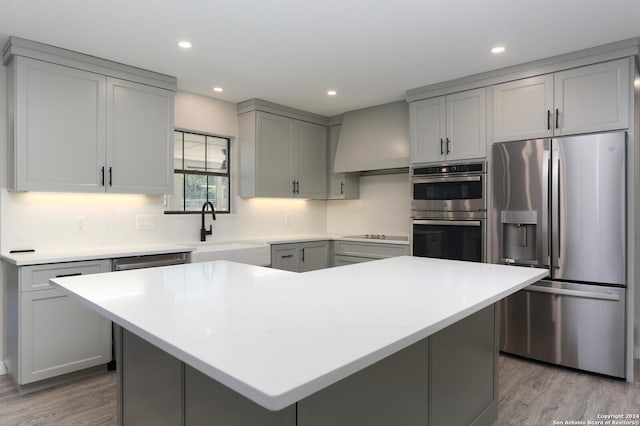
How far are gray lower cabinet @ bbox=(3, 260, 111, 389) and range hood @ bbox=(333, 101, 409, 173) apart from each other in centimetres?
289

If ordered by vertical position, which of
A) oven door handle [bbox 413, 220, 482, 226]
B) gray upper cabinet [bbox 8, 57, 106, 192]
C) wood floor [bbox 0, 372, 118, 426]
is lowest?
wood floor [bbox 0, 372, 118, 426]

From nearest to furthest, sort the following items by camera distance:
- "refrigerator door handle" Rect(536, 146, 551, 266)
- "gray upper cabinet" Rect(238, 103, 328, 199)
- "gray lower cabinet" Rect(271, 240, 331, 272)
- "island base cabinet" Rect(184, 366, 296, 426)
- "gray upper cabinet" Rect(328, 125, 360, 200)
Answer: "island base cabinet" Rect(184, 366, 296, 426) → "refrigerator door handle" Rect(536, 146, 551, 266) → "gray lower cabinet" Rect(271, 240, 331, 272) → "gray upper cabinet" Rect(238, 103, 328, 199) → "gray upper cabinet" Rect(328, 125, 360, 200)

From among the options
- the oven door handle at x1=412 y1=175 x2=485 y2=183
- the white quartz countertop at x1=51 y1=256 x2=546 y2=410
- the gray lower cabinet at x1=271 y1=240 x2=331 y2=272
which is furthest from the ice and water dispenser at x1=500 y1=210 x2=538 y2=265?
the gray lower cabinet at x1=271 y1=240 x2=331 y2=272

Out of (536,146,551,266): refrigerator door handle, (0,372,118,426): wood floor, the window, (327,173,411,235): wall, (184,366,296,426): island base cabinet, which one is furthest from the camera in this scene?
(327,173,411,235): wall

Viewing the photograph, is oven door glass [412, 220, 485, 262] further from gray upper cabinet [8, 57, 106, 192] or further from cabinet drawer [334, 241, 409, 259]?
gray upper cabinet [8, 57, 106, 192]

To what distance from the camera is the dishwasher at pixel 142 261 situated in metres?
Result: 3.06

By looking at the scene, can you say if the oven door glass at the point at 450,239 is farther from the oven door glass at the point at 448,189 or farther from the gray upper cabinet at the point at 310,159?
the gray upper cabinet at the point at 310,159

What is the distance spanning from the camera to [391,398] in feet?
4.74

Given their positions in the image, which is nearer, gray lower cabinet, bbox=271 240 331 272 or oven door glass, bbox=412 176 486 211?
oven door glass, bbox=412 176 486 211

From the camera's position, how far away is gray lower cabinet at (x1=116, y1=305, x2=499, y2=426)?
1.19 m

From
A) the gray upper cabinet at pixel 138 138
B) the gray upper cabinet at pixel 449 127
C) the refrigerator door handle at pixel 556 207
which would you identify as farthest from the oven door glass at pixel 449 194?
the gray upper cabinet at pixel 138 138

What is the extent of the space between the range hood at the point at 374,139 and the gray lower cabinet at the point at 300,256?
102 centimetres

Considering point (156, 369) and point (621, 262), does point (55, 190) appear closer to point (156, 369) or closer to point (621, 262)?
point (156, 369)

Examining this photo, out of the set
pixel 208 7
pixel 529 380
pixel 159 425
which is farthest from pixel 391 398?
pixel 208 7
